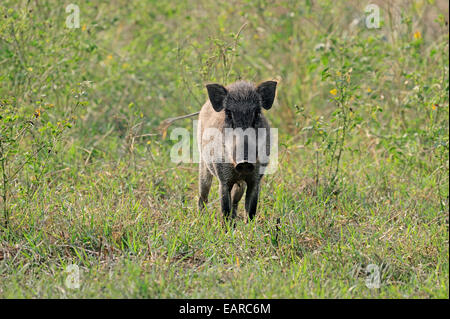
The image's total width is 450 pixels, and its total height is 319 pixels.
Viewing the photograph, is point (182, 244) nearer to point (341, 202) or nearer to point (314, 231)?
point (314, 231)

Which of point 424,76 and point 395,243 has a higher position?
point 424,76

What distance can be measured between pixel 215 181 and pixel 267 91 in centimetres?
151

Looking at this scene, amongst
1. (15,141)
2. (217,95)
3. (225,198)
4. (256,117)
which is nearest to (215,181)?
(225,198)

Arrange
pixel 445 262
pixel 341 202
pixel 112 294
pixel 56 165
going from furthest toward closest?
pixel 56 165 → pixel 341 202 → pixel 445 262 → pixel 112 294

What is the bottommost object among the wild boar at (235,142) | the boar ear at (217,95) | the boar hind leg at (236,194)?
the boar hind leg at (236,194)

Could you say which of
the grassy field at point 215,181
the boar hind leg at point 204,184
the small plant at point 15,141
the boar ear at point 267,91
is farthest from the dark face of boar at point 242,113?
the small plant at point 15,141

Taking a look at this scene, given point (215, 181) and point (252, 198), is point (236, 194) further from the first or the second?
point (215, 181)

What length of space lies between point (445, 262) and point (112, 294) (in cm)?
237

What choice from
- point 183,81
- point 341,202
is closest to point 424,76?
point 341,202

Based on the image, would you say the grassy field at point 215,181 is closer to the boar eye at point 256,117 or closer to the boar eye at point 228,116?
the boar eye at point 256,117

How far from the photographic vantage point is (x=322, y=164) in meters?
6.64

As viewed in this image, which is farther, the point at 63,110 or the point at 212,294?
the point at 63,110

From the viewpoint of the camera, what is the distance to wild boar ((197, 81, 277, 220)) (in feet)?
16.9

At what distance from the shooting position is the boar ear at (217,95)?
18.2 ft
